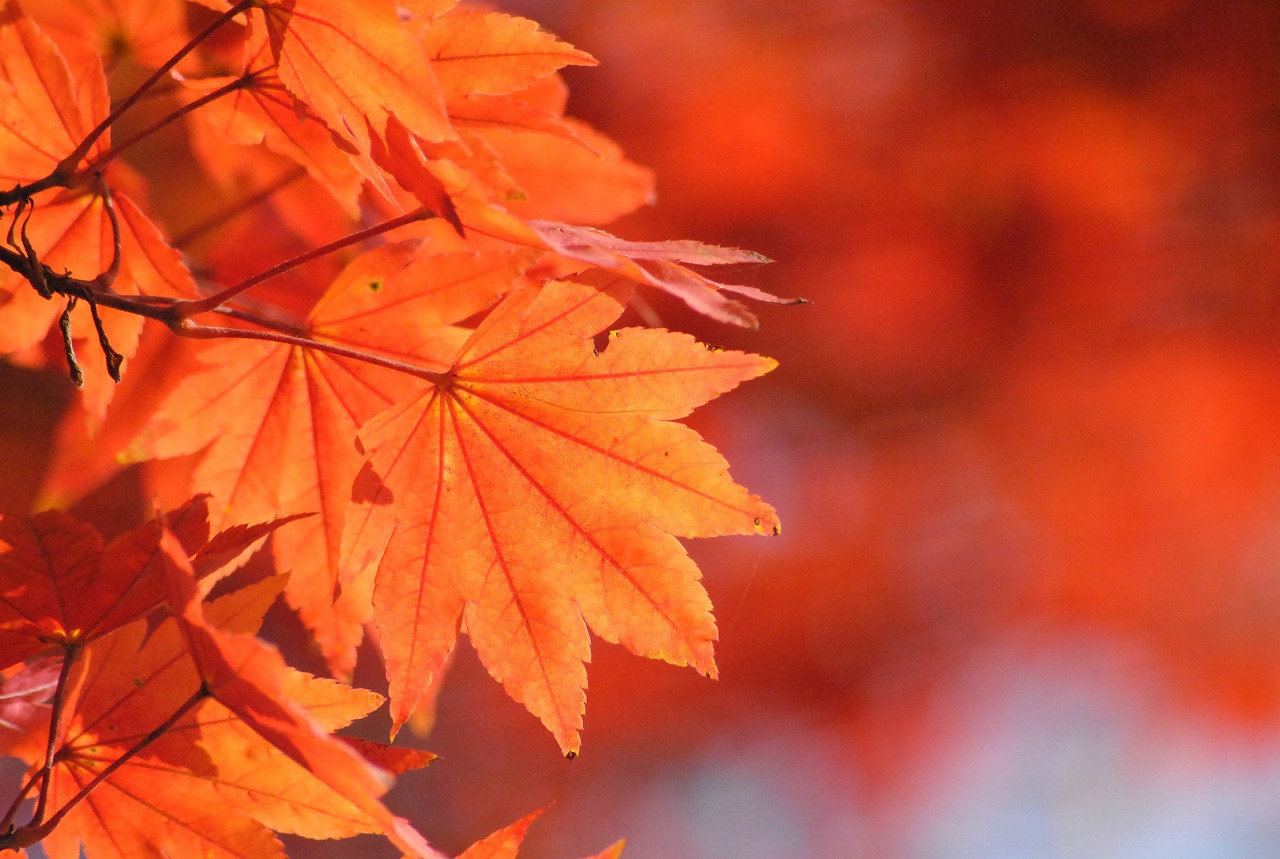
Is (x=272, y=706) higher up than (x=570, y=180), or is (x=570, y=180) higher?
(x=570, y=180)

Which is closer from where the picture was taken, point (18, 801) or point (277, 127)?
point (18, 801)

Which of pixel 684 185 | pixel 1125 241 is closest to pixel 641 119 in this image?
pixel 684 185

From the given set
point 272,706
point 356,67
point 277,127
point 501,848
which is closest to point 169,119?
point 277,127

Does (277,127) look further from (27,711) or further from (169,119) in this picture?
(27,711)

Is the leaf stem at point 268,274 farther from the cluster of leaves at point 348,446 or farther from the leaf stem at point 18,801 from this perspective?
the leaf stem at point 18,801

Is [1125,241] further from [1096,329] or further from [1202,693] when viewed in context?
[1202,693]

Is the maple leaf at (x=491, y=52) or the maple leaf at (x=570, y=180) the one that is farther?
the maple leaf at (x=570, y=180)

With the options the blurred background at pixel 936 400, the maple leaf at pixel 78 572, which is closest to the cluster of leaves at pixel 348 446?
the maple leaf at pixel 78 572
